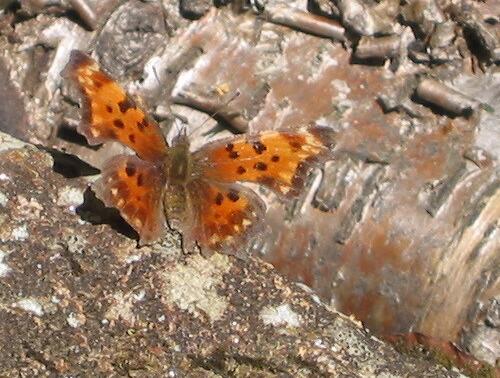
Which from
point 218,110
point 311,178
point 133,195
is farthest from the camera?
point 218,110

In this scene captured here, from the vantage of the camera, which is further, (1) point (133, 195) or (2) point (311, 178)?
(2) point (311, 178)

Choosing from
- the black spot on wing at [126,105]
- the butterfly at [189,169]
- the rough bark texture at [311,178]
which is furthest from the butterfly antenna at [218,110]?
the black spot on wing at [126,105]

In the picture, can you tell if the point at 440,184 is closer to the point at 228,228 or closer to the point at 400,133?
the point at 400,133

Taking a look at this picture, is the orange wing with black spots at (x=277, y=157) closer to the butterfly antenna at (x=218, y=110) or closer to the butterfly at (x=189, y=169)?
the butterfly at (x=189, y=169)

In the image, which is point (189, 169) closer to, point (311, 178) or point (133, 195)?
point (133, 195)

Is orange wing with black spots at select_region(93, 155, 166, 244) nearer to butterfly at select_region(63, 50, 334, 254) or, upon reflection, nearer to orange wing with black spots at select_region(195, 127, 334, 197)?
butterfly at select_region(63, 50, 334, 254)

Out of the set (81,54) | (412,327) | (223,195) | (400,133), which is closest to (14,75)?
(81,54)

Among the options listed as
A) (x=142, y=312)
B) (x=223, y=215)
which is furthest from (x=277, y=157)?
(x=142, y=312)
